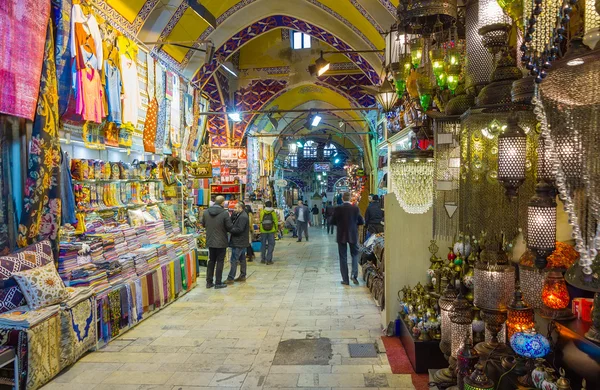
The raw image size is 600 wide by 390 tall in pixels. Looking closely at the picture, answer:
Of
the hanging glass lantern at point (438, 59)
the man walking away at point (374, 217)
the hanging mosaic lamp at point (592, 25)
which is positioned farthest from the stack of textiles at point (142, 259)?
the hanging mosaic lamp at point (592, 25)

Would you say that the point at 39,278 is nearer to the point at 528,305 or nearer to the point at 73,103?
the point at 73,103

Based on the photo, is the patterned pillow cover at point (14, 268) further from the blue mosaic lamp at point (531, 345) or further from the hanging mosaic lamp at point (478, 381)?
the blue mosaic lamp at point (531, 345)

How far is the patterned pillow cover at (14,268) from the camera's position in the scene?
3.59 meters

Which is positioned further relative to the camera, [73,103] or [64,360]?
[73,103]

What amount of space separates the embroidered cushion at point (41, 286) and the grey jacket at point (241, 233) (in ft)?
11.9

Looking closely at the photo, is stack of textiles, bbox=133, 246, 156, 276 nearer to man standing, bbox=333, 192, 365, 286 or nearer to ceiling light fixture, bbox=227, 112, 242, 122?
man standing, bbox=333, 192, 365, 286

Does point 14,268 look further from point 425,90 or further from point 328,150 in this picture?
point 328,150

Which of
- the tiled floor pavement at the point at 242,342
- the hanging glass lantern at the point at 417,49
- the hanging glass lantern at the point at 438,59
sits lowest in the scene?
the tiled floor pavement at the point at 242,342

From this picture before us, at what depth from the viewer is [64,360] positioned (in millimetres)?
3834

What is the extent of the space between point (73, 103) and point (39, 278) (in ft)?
5.86

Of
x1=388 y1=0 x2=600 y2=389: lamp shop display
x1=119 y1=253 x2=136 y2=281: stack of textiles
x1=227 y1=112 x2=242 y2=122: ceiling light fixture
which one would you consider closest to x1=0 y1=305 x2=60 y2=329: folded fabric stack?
x1=119 y1=253 x2=136 y2=281: stack of textiles

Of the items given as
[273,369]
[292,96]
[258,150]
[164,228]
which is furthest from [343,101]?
[273,369]

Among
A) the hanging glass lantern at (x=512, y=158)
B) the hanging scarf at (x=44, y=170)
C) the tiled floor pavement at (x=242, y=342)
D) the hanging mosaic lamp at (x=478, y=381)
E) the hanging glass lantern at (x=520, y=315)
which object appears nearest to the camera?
the hanging glass lantern at (x=512, y=158)

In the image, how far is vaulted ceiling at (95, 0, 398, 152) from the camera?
21.9 feet
